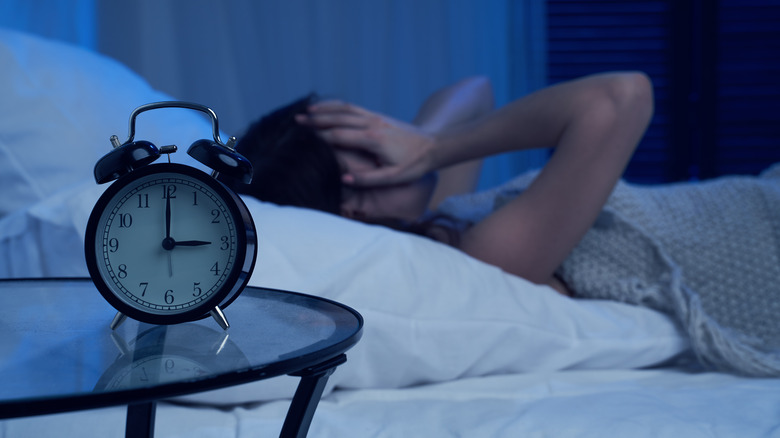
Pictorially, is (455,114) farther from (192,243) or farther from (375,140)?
(192,243)

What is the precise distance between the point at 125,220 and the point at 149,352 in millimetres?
116

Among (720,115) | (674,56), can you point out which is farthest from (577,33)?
(720,115)

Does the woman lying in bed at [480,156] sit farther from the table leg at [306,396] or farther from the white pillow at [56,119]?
the table leg at [306,396]

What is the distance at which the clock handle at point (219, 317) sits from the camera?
0.53m

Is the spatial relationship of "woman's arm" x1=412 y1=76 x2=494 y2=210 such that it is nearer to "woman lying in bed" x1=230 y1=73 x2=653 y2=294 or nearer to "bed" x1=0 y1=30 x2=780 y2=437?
"woman lying in bed" x1=230 y1=73 x2=653 y2=294

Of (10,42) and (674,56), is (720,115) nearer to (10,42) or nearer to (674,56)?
(674,56)

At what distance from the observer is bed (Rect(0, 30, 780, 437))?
0.76 meters

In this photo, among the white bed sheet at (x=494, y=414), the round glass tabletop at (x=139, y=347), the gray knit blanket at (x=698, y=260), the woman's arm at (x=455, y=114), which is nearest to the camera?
the round glass tabletop at (x=139, y=347)

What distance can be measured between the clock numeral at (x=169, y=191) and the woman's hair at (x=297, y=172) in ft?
2.24

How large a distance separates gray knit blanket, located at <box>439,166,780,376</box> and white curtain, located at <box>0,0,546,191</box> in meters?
1.39

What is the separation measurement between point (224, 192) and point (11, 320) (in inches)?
8.5

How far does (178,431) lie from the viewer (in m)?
0.73

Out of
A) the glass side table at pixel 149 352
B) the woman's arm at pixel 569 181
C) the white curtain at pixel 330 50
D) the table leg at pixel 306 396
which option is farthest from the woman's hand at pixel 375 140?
the white curtain at pixel 330 50

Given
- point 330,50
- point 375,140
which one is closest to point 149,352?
point 375,140
